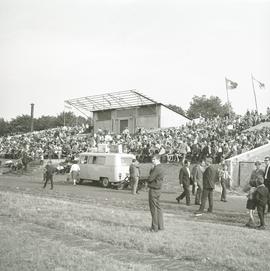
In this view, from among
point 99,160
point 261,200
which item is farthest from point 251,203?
point 99,160

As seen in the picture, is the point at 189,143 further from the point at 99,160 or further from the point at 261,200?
the point at 261,200

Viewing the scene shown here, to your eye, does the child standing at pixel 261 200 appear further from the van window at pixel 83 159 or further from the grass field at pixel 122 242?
the van window at pixel 83 159

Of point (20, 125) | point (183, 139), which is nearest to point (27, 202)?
point (183, 139)

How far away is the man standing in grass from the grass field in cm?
30

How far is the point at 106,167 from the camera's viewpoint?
94.7 ft

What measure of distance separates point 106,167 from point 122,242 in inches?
714

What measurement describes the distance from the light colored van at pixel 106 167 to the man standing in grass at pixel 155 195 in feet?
51.6

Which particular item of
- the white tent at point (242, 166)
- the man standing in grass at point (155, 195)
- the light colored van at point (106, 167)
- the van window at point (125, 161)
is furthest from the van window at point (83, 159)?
the man standing in grass at point (155, 195)

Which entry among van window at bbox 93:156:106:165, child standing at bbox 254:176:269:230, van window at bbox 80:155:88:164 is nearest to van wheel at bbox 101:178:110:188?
van window at bbox 93:156:106:165

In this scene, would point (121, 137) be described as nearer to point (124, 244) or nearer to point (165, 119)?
point (165, 119)

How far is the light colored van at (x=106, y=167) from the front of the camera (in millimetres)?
28266

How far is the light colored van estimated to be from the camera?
92.7ft

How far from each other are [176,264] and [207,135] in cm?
2646

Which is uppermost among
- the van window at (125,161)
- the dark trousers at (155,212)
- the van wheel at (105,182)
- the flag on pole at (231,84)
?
the flag on pole at (231,84)
